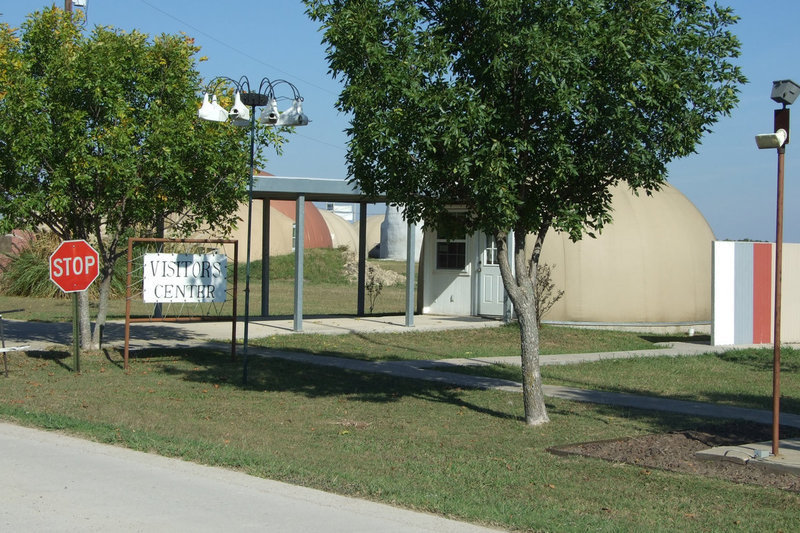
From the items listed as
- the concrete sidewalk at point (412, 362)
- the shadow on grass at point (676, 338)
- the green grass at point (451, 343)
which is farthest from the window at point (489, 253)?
the shadow on grass at point (676, 338)

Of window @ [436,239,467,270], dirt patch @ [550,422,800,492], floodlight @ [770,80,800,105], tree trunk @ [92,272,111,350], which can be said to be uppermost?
floodlight @ [770,80,800,105]

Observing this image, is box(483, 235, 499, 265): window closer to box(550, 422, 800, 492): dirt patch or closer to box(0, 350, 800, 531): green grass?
box(0, 350, 800, 531): green grass

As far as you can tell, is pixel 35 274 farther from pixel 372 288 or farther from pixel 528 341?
pixel 528 341

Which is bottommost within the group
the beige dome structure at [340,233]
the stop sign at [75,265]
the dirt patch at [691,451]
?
the dirt patch at [691,451]

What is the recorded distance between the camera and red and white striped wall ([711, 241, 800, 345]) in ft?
60.7

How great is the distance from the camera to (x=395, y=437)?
29.2 feet

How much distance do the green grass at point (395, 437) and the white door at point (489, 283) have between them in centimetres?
914

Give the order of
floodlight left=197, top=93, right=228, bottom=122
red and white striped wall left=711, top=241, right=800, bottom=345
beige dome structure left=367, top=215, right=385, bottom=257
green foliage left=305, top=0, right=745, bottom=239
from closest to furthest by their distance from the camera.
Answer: green foliage left=305, top=0, right=745, bottom=239 < floodlight left=197, top=93, right=228, bottom=122 < red and white striped wall left=711, top=241, right=800, bottom=345 < beige dome structure left=367, top=215, right=385, bottom=257

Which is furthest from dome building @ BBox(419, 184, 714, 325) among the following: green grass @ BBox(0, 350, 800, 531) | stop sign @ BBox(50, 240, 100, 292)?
stop sign @ BBox(50, 240, 100, 292)

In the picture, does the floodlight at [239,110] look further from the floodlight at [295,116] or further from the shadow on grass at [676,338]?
the shadow on grass at [676,338]

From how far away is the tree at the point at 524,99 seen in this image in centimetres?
881

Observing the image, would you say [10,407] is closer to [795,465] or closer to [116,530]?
[116,530]

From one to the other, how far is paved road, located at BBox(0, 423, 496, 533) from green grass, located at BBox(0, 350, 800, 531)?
308 mm

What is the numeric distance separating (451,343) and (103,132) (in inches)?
314
